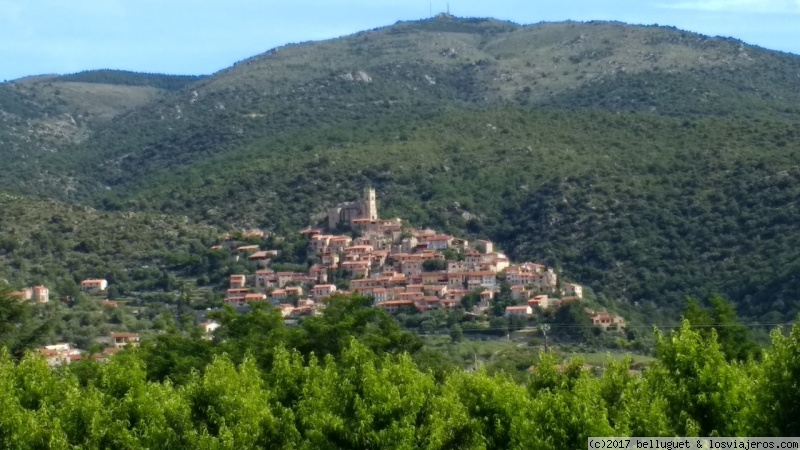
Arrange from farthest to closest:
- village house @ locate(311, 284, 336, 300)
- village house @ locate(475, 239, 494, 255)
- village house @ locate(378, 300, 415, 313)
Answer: village house @ locate(475, 239, 494, 255) → village house @ locate(311, 284, 336, 300) → village house @ locate(378, 300, 415, 313)

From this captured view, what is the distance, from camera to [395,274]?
2328 inches

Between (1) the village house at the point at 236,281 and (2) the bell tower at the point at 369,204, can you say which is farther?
(2) the bell tower at the point at 369,204

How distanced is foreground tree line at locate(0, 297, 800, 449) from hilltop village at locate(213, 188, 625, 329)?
2795cm

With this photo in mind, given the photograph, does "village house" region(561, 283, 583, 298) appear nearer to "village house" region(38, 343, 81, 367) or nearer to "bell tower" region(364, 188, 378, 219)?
"bell tower" region(364, 188, 378, 219)

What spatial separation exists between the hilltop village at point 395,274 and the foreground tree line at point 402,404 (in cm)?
2795

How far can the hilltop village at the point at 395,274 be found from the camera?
5325 cm

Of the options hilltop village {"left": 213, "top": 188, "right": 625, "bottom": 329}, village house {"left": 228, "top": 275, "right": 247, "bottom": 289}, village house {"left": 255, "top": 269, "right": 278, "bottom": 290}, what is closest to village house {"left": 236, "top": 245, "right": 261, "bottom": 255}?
hilltop village {"left": 213, "top": 188, "right": 625, "bottom": 329}

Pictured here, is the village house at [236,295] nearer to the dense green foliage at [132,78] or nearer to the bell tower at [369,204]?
the bell tower at [369,204]

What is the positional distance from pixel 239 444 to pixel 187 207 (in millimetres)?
56018

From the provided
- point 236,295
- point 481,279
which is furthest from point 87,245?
point 481,279

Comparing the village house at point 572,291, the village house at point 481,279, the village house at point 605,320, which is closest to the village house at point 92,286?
the village house at point 481,279

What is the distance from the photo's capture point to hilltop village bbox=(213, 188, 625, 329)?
2096 inches

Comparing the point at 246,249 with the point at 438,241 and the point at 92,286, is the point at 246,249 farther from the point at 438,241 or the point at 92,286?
the point at 92,286

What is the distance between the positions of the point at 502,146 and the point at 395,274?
64.4 ft
